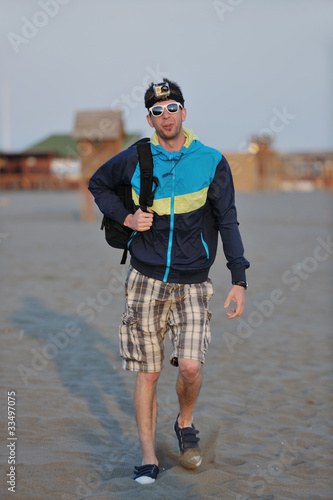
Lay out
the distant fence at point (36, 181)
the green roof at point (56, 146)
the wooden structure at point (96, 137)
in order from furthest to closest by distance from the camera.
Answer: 1. the green roof at point (56, 146)
2. the distant fence at point (36, 181)
3. the wooden structure at point (96, 137)

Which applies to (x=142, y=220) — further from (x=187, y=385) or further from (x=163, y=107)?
(x=187, y=385)

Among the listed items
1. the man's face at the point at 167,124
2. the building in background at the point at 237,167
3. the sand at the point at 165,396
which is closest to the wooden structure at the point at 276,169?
the building in background at the point at 237,167

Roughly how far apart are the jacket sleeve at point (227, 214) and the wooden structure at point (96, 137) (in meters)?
17.2

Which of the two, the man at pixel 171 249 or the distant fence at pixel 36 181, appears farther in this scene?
the distant fence at pixel 36 181

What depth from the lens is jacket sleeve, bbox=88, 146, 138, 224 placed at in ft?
12.7

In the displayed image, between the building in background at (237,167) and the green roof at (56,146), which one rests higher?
the green roof at (56,146)

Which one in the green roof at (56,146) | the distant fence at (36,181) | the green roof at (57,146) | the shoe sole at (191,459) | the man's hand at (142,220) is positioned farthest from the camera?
the green roof at (56,146)

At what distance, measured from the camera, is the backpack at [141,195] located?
3.78m

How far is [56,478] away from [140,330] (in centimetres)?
90

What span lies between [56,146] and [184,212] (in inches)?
2650

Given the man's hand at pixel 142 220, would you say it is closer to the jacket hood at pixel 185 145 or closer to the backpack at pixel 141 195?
the backpack at pixel 141 195

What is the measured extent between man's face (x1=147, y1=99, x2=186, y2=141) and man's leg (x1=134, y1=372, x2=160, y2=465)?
1.28 m

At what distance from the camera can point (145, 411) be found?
3936mm

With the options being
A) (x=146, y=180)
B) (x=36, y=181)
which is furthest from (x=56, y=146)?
(x=146, y=180)
